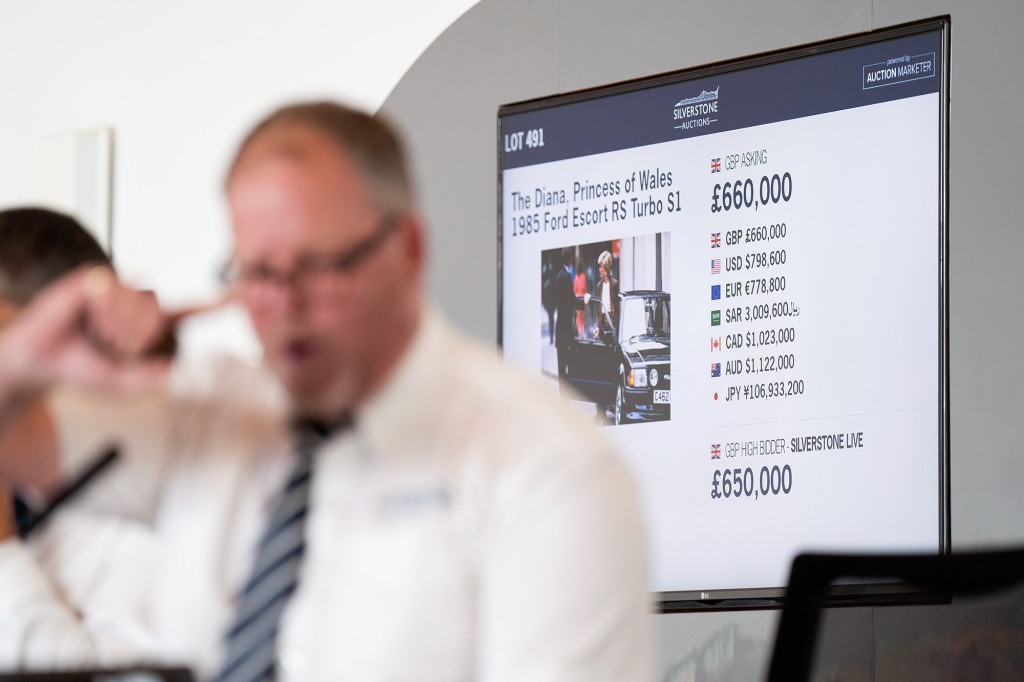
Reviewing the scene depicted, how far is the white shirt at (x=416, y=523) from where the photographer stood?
1306mm

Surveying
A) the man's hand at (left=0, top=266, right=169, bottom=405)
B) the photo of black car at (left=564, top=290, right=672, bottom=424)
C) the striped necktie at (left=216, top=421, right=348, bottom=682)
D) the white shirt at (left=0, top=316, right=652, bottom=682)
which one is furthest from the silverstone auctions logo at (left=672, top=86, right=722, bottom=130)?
the man's hand at (left=0, top=266, right=169, bottom=405)

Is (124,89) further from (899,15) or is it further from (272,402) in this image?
(272,402)

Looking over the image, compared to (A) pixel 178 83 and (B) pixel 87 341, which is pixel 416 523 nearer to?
(B) pixel 87 341

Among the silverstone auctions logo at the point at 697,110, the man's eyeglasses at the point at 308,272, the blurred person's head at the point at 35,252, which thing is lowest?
the man's eyeglasses at the point at 308,272

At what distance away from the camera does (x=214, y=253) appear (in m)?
4.42

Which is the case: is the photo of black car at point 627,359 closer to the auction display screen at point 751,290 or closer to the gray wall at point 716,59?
the auction display screen at point 751,290

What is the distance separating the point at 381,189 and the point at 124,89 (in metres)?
3.52

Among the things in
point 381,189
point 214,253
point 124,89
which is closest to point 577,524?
point 381,189

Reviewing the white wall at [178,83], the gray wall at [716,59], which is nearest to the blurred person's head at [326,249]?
the gray wall at [716,59]

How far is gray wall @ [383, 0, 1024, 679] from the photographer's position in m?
3.01

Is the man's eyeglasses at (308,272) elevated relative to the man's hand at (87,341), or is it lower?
elevated

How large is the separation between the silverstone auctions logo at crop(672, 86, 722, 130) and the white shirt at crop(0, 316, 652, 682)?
214 centimetres

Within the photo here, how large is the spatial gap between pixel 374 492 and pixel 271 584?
129 mm

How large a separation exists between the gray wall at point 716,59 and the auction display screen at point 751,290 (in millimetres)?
45
